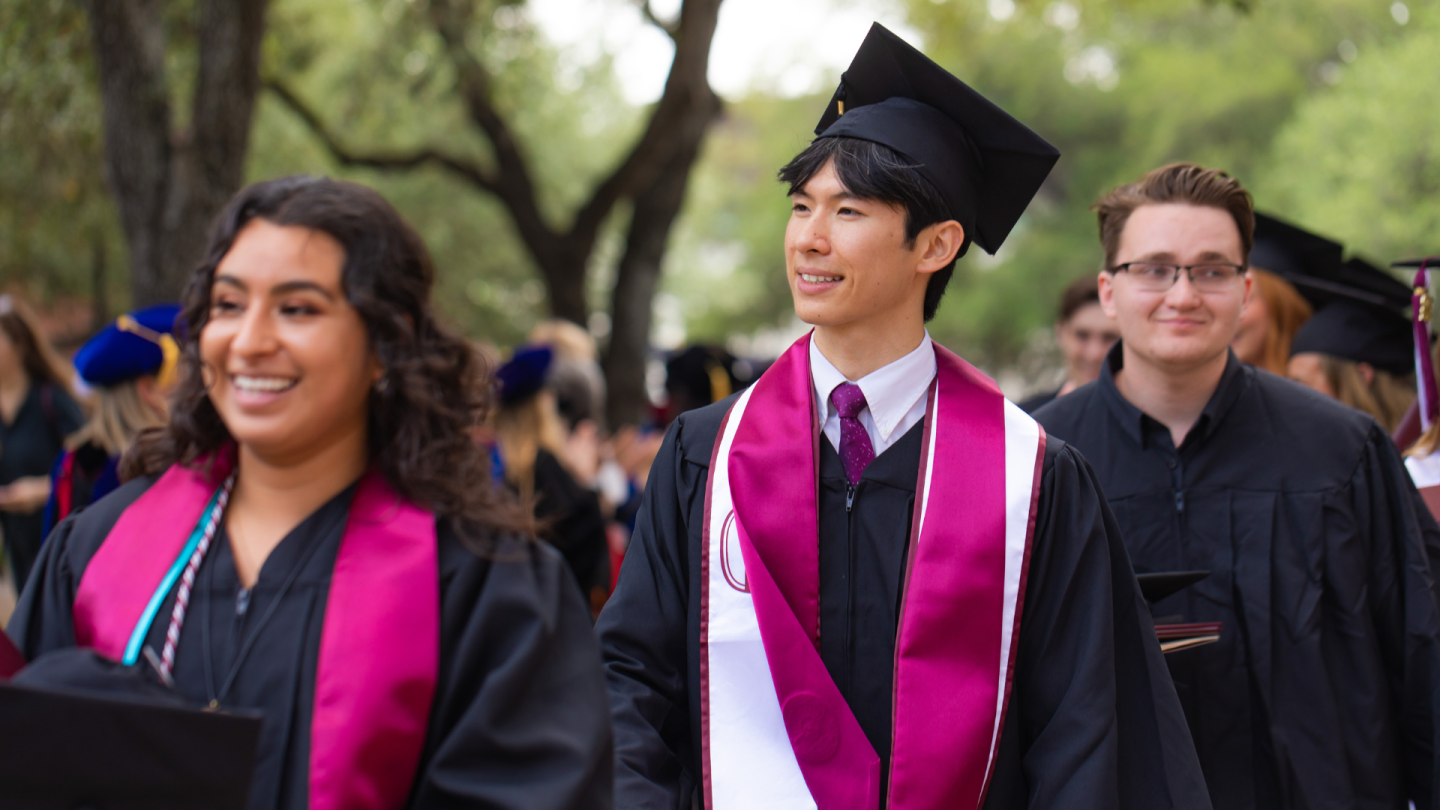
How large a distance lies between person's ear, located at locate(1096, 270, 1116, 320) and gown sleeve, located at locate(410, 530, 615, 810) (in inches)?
81.1

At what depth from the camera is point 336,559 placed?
1982mm

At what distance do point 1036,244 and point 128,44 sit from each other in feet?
65.5

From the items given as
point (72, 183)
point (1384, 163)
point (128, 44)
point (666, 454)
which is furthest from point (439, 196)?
point (666, 454)

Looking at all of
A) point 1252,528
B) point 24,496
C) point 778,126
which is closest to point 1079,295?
point 1252,528

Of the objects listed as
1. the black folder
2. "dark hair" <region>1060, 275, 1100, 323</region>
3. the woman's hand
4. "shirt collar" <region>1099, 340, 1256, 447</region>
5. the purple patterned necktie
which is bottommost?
the black folder

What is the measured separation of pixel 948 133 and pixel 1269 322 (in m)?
2.63

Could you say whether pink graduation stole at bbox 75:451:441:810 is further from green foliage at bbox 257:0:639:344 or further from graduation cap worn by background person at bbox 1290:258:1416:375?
green foliage at bbox 257:0:639:344

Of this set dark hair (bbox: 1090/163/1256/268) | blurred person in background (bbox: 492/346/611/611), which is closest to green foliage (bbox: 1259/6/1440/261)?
blurred person in background (bbox: 492/346/611/611)

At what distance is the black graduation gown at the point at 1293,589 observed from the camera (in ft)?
9.82

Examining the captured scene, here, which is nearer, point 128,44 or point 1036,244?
point 128,44

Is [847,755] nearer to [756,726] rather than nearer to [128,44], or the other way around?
[756,726]

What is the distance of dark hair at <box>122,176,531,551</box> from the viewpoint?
6.61ft

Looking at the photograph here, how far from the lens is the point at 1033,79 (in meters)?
24.1

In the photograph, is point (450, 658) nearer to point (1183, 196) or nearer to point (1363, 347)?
point (1183, 196)
